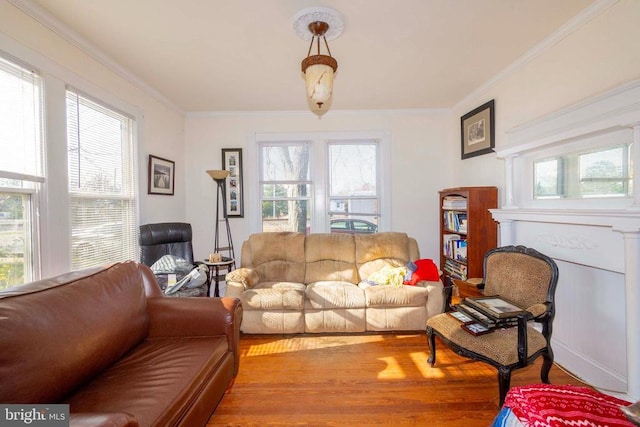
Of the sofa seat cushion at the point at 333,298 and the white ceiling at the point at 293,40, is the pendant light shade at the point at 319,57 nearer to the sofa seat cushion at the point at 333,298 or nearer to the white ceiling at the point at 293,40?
the white ceiling at the point at 293,40

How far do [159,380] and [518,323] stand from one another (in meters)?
1.88

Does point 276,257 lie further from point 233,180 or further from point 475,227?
point 475,227

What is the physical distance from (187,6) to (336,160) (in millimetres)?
2579

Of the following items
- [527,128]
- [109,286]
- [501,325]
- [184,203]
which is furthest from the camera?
[184,203]

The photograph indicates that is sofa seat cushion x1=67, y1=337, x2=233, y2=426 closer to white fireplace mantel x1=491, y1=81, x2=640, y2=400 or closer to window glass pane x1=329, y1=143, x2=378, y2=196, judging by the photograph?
white fireplace mantel x1=491, y1=81, x2=640, y2=400

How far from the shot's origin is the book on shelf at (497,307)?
5.65 ft

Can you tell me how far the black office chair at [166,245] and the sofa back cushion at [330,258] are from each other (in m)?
1.13

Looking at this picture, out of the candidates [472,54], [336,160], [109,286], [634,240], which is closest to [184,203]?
[336,160]

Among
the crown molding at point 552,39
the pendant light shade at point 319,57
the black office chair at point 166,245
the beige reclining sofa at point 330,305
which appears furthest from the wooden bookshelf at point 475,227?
the black office chair at point 166,245

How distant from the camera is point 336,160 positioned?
410 centimetres

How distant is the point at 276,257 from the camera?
10.4ft

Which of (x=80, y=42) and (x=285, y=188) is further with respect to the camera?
(x=285, y=188)

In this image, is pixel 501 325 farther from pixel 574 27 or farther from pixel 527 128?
pixel 574 27

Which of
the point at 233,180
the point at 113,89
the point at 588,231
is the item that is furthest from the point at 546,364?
the point at 113,89
